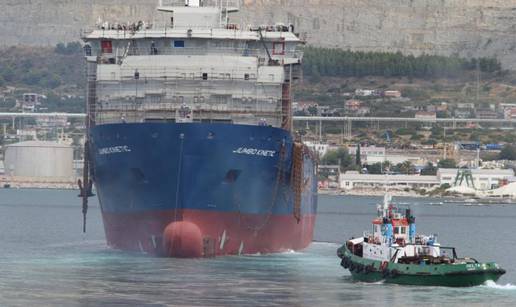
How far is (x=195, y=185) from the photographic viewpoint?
274 ft

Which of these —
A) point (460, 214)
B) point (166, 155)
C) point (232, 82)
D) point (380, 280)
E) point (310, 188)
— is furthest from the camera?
point (460, 214)

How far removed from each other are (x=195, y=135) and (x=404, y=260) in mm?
13319

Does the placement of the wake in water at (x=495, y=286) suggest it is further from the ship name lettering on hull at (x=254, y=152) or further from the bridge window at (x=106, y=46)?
the bridge window at (x=106, y=46)

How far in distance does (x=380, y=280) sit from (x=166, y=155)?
1283cm

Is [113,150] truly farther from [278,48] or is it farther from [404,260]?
[404,260]

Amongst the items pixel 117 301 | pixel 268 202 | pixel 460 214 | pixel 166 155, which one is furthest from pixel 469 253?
pixel 460 214

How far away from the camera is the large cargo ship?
8369cm

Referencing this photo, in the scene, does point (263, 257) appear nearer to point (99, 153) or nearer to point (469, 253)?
point (99, 153)

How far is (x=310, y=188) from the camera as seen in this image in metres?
102

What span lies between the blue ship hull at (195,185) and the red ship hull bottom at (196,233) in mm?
43

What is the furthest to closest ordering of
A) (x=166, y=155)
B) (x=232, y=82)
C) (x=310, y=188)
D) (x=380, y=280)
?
(x=310, y=188) < (x=232, y=82) < (x=166, y=155) < (x=380, y=280)

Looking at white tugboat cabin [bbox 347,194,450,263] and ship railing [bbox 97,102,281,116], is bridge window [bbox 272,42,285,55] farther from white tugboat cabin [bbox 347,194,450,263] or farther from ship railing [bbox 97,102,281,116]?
white tugboat cabin [bbox 347,194,450,263]

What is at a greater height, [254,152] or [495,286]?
[254,152]

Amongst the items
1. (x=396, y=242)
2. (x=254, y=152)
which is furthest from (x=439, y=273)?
(x=254, y=152)
